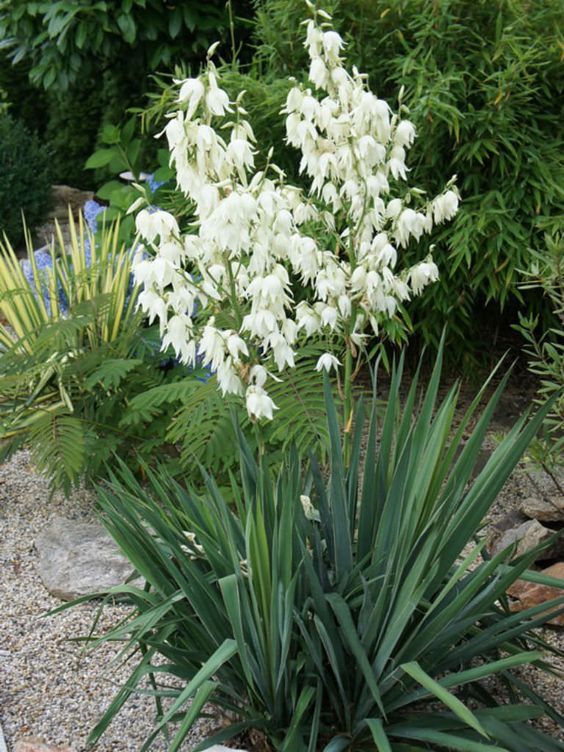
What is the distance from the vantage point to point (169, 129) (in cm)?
219

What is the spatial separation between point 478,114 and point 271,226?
202cm

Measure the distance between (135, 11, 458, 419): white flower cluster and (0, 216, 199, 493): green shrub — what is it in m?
0.95

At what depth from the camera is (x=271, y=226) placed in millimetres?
2326

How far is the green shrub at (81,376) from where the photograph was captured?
3537 millimetres

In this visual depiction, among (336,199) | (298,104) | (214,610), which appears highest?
(298,104)

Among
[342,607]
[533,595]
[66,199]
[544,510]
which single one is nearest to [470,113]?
[544,510]

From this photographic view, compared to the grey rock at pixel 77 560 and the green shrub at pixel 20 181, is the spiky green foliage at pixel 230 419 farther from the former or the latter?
the green shrub at pixel 20 181

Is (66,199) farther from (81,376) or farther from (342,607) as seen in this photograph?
(342,607)

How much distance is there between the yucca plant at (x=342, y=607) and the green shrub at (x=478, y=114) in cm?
182

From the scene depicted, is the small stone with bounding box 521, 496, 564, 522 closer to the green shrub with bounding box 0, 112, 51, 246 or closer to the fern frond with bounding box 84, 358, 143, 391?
the fern frond with bounding box 84, 358, 143, 391

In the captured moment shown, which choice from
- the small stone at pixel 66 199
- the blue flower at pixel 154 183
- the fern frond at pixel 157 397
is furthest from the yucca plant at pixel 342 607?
the small stone at pixel 66 199

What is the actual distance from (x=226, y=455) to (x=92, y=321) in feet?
3.08

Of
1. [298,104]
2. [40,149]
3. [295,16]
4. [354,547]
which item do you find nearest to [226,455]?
[354,547]

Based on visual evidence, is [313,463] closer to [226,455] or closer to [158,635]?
[158,635]
